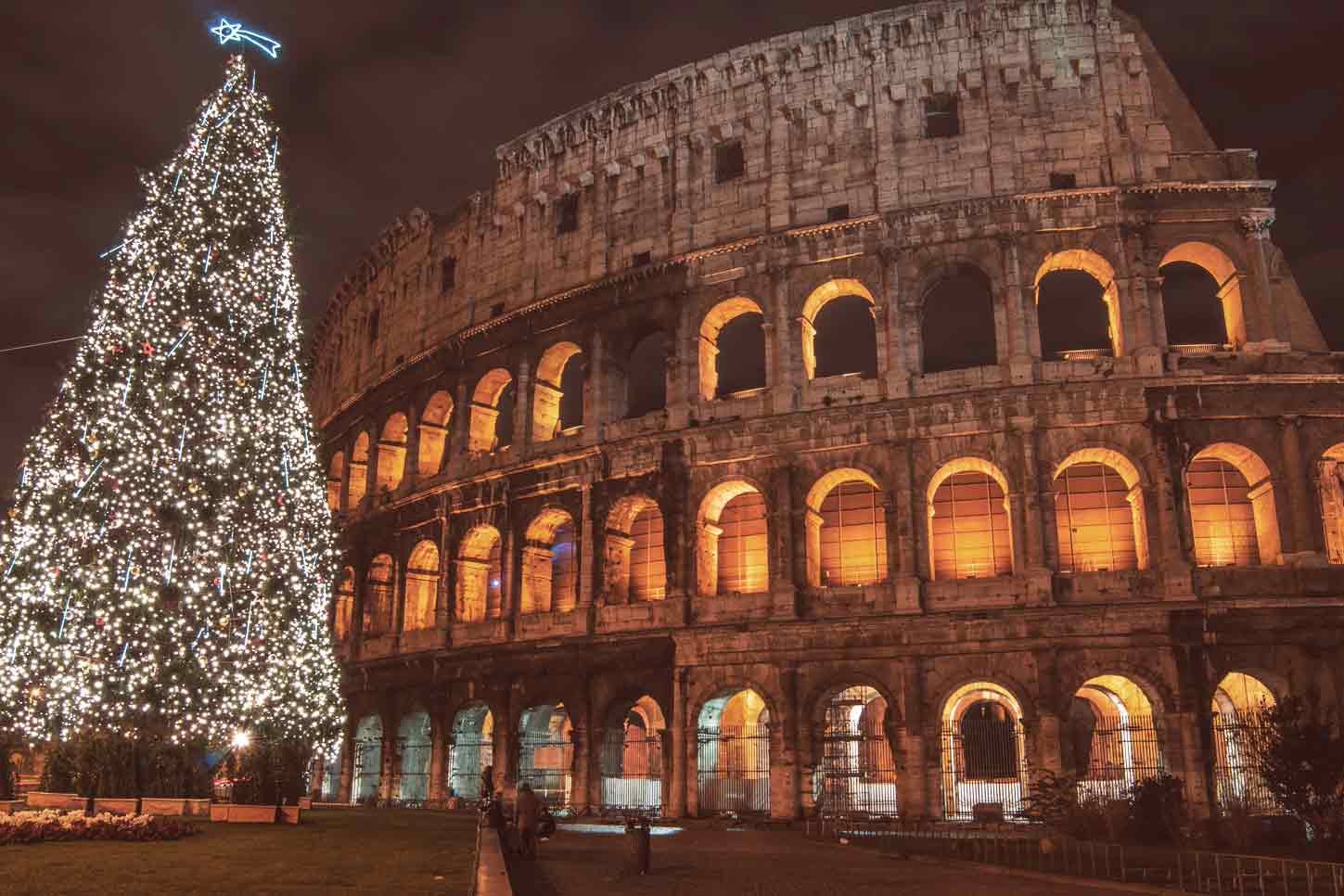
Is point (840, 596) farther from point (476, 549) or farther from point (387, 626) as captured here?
point (387, 626)

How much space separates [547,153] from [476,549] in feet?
31.8

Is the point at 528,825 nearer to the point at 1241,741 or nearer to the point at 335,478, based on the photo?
the point at 1241,741

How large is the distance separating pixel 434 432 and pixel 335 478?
6167mm

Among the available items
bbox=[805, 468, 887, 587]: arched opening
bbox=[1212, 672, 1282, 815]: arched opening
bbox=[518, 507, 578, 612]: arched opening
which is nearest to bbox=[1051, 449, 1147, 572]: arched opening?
bbox=[1212, 672, 1282, 815]: arched opening

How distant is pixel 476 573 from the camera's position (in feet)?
83.5

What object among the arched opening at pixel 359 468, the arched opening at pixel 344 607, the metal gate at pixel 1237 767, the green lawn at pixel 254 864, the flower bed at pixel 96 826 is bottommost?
the green lawn at pixel 254 864

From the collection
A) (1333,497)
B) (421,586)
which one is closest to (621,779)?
(421,586)

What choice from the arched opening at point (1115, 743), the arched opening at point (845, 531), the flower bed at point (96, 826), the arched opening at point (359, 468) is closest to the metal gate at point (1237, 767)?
the arched opening at point (1115, 743)

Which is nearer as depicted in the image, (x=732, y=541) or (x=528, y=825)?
(x=528, y=825)

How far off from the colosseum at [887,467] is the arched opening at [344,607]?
306cm

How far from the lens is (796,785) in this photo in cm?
1917

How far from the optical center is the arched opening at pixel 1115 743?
17.7 metres

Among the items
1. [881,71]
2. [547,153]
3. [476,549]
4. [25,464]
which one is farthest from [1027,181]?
[25,464]

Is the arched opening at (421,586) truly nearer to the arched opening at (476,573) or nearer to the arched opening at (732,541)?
the arched opening at (476,573)
